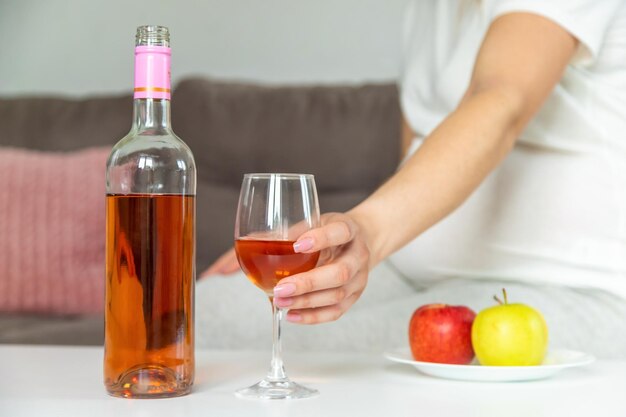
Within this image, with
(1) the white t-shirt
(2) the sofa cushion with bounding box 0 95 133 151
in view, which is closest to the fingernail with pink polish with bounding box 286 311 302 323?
(1) the white t-shirt

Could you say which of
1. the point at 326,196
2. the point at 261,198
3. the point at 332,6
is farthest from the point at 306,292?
the point at 332,6

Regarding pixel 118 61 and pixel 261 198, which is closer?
pixel 261 198

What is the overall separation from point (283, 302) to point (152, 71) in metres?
0.26

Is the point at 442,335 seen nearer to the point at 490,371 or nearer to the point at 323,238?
the point at 490,371

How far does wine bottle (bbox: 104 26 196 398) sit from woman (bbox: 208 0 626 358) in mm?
305

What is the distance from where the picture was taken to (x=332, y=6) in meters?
2.99

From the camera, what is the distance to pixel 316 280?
884mm

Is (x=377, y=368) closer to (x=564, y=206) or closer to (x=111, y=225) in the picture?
(x=111, y=225)

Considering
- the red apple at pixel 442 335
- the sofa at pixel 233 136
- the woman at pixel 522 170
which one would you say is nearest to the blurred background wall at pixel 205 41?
the sofa at pixel 233 136

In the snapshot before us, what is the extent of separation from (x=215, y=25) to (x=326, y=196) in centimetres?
87

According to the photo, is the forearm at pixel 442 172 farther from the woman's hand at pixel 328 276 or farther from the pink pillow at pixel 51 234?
the pink pillow at pixel 51 234

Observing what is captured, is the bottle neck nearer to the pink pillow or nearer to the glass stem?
the glass stem

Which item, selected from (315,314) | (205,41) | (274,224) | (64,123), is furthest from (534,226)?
(205,41)

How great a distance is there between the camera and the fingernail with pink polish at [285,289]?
33.9 inches
